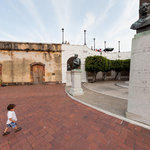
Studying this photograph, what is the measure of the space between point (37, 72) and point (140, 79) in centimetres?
1167

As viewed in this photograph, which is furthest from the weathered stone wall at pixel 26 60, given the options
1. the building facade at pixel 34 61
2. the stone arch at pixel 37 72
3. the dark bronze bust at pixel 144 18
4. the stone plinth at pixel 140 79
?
the dark bronze bust at pixel 144 18

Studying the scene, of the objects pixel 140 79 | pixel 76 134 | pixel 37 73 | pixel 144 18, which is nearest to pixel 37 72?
pixel 37 73

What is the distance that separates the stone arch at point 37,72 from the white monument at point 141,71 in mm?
11039

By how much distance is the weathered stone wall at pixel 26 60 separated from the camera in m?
10.3

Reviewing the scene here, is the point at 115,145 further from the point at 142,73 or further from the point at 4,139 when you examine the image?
the point at 4,139

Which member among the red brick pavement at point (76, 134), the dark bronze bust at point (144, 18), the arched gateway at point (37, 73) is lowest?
the red brick pavement at point (76, 134)

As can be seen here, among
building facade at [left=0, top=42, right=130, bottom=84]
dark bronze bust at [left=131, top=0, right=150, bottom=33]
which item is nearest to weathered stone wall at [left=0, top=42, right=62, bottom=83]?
building facade at [left=0, top=42, right=130, bottom=84]

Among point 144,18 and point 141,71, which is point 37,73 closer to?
point 141,71

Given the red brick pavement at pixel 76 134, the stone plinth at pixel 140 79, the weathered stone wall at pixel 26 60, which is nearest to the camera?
the red brick pavement at pixel 76 134

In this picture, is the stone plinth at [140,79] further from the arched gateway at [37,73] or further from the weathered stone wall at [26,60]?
the arched gateway at [37,73]

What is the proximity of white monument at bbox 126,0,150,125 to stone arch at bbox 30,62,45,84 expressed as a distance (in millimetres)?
11039

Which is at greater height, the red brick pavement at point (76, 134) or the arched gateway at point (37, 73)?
the arched gateway at point (37, 73)

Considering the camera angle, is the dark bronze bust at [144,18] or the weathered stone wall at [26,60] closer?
the dark bronze bust at [144,18]

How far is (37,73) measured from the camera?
11289mm
